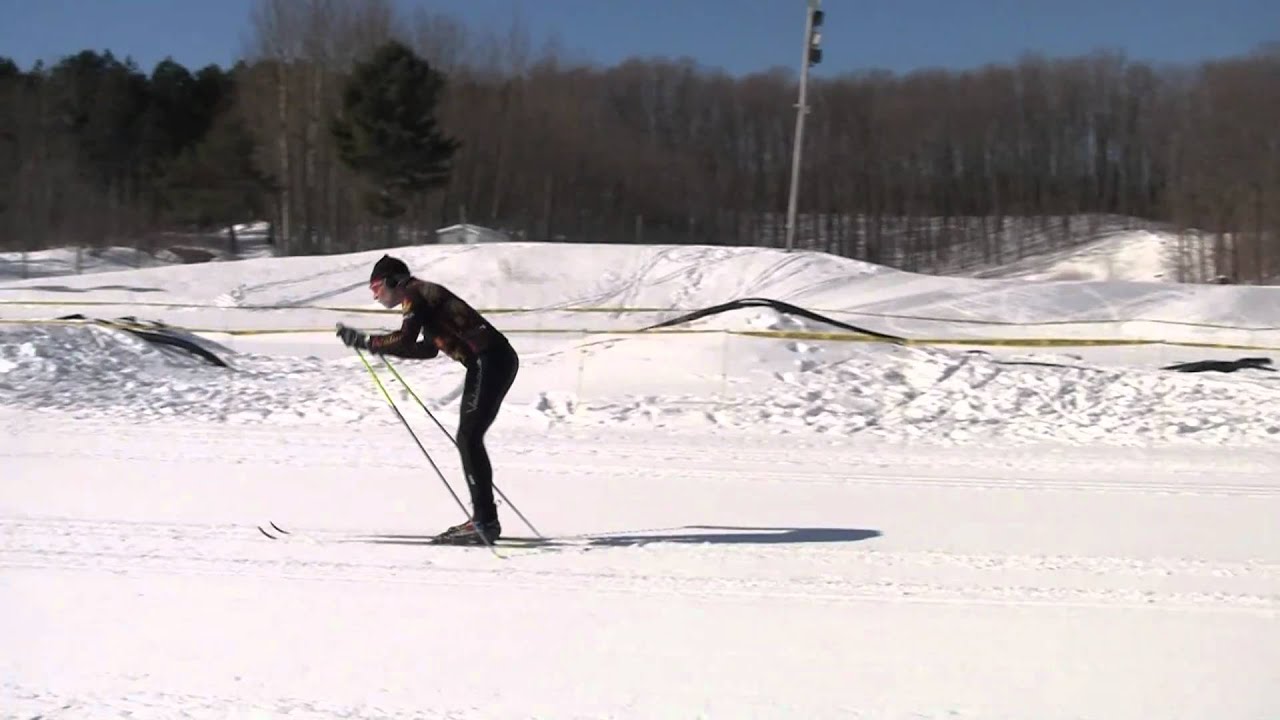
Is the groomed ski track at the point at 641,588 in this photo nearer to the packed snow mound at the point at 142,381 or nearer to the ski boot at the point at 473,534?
the ski boot at the point at 473,534

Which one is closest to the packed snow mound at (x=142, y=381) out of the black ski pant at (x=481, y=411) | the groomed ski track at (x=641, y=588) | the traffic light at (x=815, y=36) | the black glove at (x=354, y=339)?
the groomed ski track at (x=641, y=588)

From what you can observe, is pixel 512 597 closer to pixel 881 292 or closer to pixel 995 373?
pixel 995 373

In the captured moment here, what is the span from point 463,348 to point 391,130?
38.9 metres

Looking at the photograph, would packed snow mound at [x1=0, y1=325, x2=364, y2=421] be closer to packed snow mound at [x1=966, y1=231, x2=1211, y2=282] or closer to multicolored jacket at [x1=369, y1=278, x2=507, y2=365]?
multicolored jacket at [x1=369, y1=278, x2=507, y2=365]

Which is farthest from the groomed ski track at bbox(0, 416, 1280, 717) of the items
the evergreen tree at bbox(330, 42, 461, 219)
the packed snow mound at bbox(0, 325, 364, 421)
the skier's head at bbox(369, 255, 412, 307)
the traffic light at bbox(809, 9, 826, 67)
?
the evergreen tree at bbox(330, 42, 461, 219)

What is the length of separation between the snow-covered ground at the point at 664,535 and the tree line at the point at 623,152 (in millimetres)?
30370

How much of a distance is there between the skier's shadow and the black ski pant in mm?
347

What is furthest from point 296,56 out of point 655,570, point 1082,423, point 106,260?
point 655,570

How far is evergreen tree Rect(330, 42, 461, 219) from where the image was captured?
44188 mm

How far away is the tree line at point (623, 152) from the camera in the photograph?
4525cm

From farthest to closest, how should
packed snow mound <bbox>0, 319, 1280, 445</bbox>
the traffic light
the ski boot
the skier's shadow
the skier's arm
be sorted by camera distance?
the traffic light
packed snow mound <bbox>0, 319, 1280, 445</bbox>
the skier's shadow
the ski boot
the skier's arm

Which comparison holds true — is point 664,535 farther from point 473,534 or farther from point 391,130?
point 391,130

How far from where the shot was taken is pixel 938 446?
36.1ft

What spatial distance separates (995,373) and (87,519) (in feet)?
30.7
